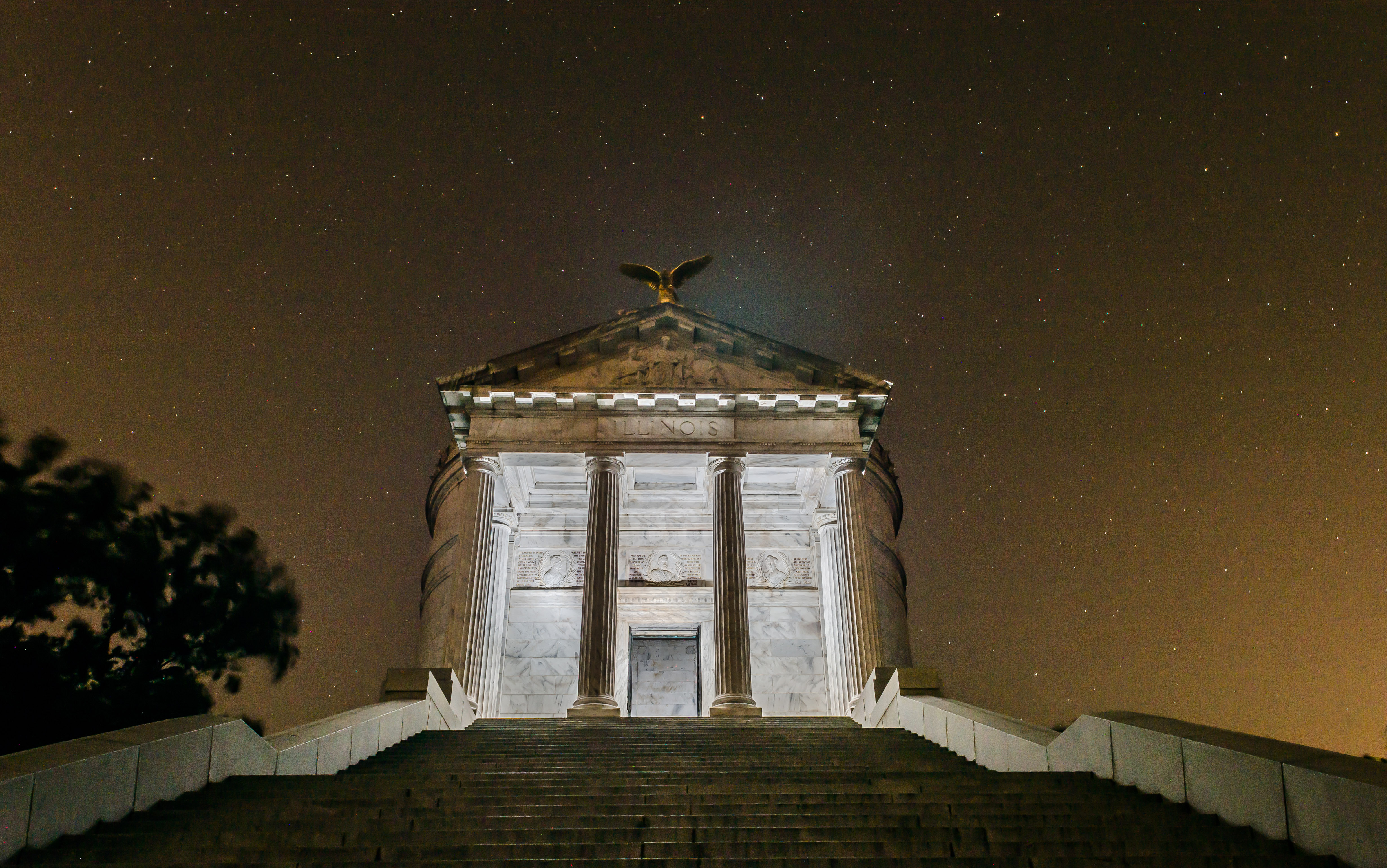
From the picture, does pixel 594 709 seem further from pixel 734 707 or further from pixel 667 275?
pixel 667 275

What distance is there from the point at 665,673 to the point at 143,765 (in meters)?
24.6

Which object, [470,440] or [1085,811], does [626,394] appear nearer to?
[470,440]

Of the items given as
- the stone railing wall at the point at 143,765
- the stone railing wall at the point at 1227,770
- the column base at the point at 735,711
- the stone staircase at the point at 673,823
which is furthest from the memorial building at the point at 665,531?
the stone staircase at the point at 673,823

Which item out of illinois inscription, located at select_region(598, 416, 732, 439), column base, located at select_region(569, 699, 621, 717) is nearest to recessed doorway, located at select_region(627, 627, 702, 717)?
illinois inscription, located at select_region(598, 416, 732, 439)

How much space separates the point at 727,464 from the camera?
28219 millimetres

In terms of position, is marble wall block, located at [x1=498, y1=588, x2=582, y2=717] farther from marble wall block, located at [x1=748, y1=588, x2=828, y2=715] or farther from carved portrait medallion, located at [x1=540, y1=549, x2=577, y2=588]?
marble wall block, located at [x1=748, y1=588, x2=828, y2=715]

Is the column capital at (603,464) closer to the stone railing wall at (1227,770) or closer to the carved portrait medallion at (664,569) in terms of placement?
the carved portrait medallion at (664,569)

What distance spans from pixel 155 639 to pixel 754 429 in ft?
67.8

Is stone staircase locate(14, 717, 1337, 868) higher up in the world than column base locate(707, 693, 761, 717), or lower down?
lower down

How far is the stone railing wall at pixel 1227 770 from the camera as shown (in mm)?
8375

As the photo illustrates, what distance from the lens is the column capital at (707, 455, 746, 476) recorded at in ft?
92.5

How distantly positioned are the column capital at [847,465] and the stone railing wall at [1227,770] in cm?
1344

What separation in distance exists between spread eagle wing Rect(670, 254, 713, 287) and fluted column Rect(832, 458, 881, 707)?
28.0 feet

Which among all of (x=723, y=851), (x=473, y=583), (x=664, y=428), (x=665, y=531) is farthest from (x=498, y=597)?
(x=723, y=851)
